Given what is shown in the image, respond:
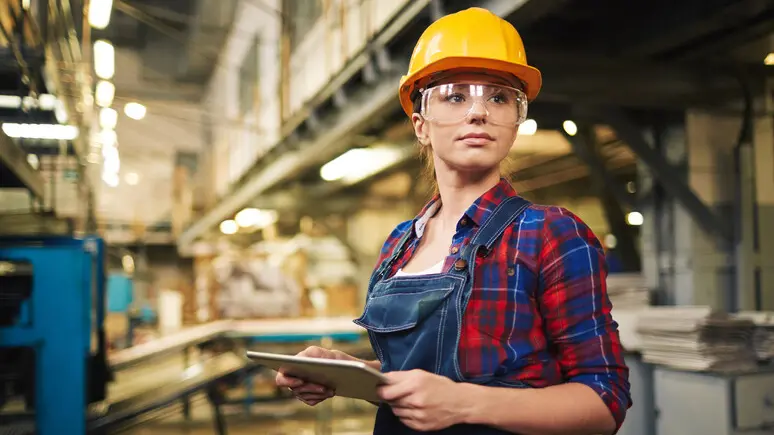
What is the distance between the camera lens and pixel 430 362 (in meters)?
1.50

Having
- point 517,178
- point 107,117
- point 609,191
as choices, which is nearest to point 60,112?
point 517,178

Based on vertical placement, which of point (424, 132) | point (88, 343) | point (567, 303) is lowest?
point (88, 343)

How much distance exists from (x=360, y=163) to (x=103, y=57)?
3572mm

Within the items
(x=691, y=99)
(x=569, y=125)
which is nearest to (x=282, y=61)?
(x=569, y=125)

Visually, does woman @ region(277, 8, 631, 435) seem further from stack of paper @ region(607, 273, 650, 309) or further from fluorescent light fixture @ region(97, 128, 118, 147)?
fluorescent light fixture @ region(97, 128, 118, 147)

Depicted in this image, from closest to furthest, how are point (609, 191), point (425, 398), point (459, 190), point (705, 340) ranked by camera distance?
point (425, 398)
point (459, 190)
point (705, 340)
point (609, 191)

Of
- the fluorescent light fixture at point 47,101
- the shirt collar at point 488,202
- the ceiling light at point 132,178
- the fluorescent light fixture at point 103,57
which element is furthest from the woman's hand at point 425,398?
the ceiling light at point 132,178

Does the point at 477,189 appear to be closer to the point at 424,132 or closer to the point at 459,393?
the point at 424,132

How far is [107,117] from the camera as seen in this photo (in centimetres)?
1202

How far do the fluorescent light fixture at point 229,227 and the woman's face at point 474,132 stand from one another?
17227 millimetres

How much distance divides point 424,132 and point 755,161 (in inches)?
177

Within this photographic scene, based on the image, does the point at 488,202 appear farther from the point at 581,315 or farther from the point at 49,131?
the point at 49,131

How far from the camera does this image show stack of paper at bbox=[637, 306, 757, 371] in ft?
14.5

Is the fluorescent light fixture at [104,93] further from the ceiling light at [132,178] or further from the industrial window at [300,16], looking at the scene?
the ceiling light at [132,178]
